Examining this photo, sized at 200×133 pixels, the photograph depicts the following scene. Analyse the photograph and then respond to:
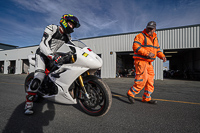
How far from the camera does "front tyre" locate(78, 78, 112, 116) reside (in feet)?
5.83

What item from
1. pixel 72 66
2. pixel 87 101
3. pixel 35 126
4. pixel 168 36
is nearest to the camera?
pixel 35 126

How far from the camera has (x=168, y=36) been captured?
1142cm

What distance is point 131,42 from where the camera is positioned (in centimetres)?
1291

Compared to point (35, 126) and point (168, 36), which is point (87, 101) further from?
point (168, 36)

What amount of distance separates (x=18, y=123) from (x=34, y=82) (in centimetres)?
75

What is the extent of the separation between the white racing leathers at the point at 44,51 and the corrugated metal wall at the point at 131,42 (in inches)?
445

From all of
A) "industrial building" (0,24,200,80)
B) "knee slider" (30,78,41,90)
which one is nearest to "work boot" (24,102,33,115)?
"knee slider" (30,78,41,90)

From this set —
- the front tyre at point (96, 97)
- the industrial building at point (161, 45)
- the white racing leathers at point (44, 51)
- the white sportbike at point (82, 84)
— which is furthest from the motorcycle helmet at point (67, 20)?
the industrial building at point (161, 45)

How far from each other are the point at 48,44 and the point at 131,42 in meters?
12.0

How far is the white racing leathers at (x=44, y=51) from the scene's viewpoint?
83.9 inches

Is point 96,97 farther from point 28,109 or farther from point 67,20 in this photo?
point 67,20

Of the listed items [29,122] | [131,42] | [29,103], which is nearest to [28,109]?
[29,103]

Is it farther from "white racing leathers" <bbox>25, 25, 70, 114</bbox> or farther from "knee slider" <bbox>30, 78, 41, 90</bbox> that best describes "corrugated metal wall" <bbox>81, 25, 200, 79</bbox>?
"knee slider" <bbox>30, 78, 41, 90</bbox>

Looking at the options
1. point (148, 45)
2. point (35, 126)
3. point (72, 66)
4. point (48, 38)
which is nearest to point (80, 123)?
point (35, 126)
